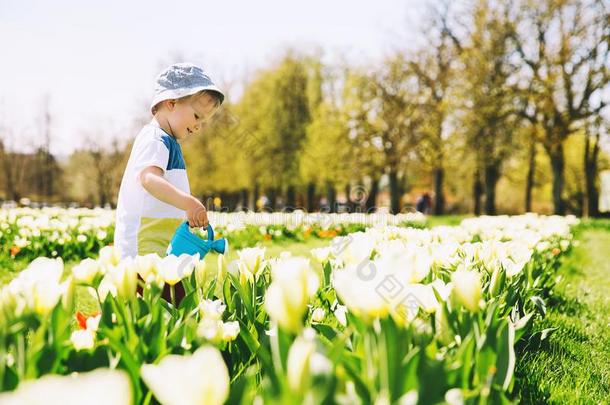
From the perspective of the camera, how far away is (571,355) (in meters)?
2.99

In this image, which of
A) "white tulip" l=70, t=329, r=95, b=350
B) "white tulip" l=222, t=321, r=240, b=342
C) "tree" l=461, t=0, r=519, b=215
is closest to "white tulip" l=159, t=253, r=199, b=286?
"white tulip" l=222, t=321, r=240, b=342

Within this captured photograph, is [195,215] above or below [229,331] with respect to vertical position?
above

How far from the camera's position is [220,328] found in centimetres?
190

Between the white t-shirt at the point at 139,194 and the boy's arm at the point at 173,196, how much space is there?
0.14m

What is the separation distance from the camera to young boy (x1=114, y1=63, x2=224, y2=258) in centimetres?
291

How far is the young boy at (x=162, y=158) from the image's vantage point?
2912 mm

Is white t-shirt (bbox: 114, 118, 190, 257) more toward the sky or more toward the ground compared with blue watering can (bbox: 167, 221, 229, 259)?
more toward the sky

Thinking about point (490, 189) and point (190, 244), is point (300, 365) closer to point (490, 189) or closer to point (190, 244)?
point (190, 244)

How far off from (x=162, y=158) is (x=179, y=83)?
462 mm

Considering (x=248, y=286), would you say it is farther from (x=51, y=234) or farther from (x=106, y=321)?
(x=51, y=234)

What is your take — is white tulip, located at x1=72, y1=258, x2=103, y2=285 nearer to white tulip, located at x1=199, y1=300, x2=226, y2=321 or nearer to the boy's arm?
white tulip, located at x1=199, y1=300, x2=226, y2=321

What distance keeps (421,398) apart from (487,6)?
22422mm

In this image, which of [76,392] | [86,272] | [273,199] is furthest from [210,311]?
[273,199]

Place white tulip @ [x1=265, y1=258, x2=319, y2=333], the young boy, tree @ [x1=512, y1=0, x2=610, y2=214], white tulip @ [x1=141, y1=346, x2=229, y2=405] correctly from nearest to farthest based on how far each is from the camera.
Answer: white tulip @ [x1=141, y1=346, x2=229, y2=405] → white tulip @ [x1=265, y1=258, x2=319, y2=333] → the young boy → tree @ [x1=512, y1=0, x2=610, y2=214]
